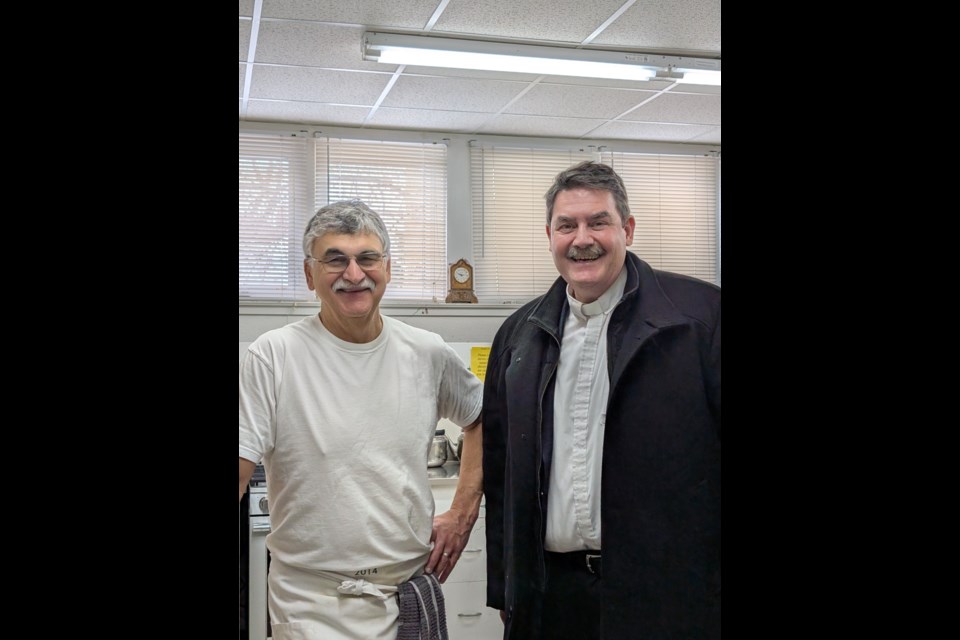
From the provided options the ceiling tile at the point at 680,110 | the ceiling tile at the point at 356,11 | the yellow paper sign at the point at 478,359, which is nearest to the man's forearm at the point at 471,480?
the ceiling tile at the point at 356,11

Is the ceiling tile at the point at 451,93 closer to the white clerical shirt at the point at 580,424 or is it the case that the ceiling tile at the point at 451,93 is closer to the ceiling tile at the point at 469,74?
the ceiling tile at the point at 469,74

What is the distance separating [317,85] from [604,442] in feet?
5.17

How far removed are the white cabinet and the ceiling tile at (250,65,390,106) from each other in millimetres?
1165

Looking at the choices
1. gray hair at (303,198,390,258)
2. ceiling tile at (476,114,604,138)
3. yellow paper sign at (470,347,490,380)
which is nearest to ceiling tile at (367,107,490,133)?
ceiling tile at (476,114,604,138)

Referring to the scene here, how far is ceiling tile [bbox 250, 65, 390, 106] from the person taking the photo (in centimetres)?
194

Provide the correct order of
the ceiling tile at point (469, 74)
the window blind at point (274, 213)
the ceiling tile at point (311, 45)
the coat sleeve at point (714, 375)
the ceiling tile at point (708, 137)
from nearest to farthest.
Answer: the coat sleeve at point (714, 375) < the ceiling tile at point (311, 45) < the ceiling tile at point (469, 74) < the window blind at point (274, 213) < the ceiling tile at point (708, 137)

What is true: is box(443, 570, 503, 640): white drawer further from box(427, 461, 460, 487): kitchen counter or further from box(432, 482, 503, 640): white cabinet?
box(427, 461, 460, 487): kitchen counter

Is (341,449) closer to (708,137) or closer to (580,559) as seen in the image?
(580,559)

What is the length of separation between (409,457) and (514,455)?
144 mm

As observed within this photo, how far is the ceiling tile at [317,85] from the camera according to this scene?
194 cm

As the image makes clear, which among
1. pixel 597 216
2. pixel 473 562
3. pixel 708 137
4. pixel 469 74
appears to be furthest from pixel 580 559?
pixel 708 137

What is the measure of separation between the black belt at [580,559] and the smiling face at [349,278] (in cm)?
34
